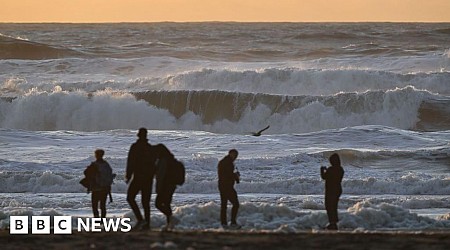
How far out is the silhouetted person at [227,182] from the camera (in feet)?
49.7

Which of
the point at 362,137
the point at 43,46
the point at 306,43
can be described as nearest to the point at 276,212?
the point at 362,137

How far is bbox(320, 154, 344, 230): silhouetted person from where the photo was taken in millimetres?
15125

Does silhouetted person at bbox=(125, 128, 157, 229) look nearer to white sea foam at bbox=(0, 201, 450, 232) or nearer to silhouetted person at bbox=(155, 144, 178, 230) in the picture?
silhouetted person at bbox=(155, 144, 178, 230)

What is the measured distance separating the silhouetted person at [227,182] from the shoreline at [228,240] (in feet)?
6.13

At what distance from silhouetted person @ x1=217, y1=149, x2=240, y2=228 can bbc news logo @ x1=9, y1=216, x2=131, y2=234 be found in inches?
52.4

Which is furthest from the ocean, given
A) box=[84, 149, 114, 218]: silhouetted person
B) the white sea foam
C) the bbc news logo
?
box=[84, 149, 114, 218]: silhouetted person

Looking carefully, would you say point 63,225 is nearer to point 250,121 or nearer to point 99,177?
point 99,177

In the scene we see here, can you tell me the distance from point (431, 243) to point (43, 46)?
172 ft

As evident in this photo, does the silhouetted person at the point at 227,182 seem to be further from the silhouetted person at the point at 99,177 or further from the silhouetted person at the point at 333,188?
the silhouetted person at the point at 99,177

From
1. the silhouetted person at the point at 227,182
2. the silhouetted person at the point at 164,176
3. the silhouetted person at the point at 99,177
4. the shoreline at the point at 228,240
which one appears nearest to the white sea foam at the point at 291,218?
the silhouetted person at the point at 227,182

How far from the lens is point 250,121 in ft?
130

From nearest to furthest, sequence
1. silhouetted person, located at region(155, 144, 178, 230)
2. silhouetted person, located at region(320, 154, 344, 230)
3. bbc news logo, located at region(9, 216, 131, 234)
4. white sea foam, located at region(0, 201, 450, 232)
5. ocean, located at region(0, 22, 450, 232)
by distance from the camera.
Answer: silhouetted person, located at region(155, 144, 178, 230)
bbc news logo, located at region(9, 216, 131, 234)
silhouetted person, located at region(320, 154, 344, 230)
white sea foam, located at region(0, 201, 450, 232)
ocean, located at region(0, 22, 450, 232)

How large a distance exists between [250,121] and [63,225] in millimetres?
24555

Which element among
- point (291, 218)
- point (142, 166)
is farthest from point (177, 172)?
point (291, 218)
